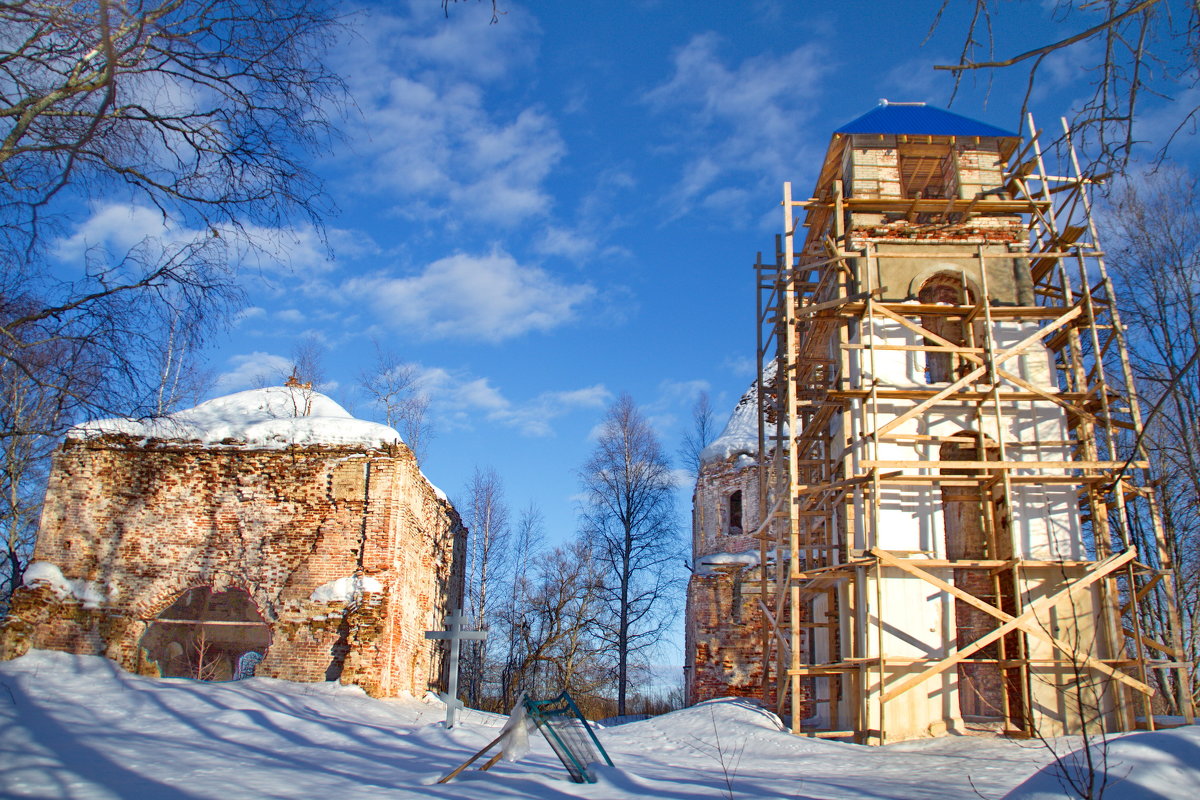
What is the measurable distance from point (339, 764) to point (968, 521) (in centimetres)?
1064

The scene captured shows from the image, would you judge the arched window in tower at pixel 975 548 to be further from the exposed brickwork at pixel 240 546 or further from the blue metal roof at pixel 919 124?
the exposed brickwork at pixel 240 546

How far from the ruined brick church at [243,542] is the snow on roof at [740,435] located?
9.58 metres

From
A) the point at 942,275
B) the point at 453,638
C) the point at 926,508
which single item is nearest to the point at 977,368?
the point at 942,275

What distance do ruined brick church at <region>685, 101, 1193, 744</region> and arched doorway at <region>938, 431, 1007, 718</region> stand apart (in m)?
0.04

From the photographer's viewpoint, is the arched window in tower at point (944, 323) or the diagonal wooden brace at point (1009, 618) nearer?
the diagonal wooden brace at point (1009, 618)

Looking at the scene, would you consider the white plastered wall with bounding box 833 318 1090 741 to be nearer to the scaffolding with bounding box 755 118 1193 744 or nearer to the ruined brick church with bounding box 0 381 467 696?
the scaffolding with bounding box 755 118 1193 744

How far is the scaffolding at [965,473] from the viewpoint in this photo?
1139 cm

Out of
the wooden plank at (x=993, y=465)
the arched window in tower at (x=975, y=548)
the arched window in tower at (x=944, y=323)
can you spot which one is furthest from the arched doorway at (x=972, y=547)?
the arched window in tower at (x=944, y=323)

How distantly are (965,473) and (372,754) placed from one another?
31.5ft

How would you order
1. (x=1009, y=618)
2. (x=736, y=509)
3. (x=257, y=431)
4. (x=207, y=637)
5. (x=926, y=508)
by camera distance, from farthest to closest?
(x=736, y=509) < (x=207, y=637) < (x=257, y=431) < (x=926, y=508) < (x=1009, y=618)

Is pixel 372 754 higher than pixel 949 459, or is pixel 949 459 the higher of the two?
pixel 949 459

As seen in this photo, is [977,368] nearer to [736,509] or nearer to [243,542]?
[736,509]

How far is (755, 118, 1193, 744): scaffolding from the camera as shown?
11391 millimetres

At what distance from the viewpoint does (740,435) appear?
22.7 meters
